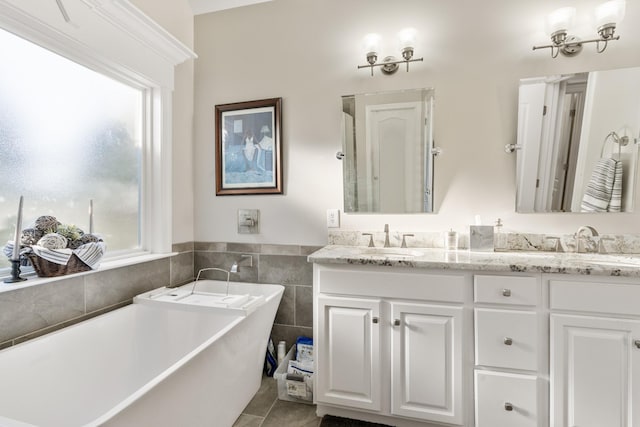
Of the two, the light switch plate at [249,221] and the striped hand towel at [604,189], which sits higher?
the striped hand towel at [604,189]

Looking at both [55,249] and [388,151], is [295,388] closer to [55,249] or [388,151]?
[55,249]

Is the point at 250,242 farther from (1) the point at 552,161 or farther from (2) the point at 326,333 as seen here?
(1) the point at 552,161

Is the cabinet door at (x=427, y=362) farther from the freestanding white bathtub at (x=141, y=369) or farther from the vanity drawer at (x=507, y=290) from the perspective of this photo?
the freestanding white bathtub at (x=141, y=369)

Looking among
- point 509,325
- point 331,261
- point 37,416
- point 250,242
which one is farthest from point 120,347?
point 509,325

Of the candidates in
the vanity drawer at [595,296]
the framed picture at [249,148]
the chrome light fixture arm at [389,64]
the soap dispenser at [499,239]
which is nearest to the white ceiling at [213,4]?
the framed picture at [249,148]

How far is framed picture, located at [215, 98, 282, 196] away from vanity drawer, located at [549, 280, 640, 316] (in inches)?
66.0

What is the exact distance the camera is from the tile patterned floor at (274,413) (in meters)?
1.67

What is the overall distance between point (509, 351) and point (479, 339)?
0.42ft

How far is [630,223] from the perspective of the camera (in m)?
1.71

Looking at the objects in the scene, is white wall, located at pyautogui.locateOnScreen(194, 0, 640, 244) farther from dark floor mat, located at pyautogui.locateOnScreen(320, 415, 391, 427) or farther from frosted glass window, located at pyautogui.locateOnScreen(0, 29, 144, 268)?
dark floor mat, located at pyautogui.locateOnScreen(320, 415, 391, 427)

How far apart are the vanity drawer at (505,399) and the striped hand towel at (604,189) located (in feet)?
3.45

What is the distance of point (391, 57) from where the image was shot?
78.5 inches

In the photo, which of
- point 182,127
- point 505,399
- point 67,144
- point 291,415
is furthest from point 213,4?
point 505,399

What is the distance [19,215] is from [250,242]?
127 cm
